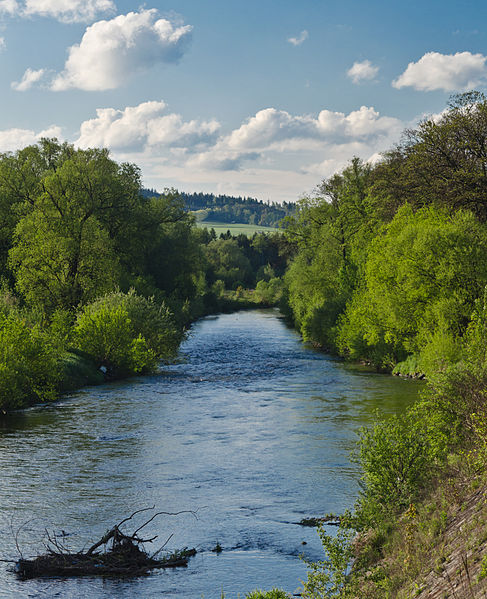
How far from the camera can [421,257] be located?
3262 cm

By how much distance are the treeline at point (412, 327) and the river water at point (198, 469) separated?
66.3 inches

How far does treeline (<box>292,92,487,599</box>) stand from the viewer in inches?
400

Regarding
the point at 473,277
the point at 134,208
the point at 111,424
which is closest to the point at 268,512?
the point at 111,424

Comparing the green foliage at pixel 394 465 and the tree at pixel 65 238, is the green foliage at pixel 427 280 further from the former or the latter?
the tree at pixel 65 238

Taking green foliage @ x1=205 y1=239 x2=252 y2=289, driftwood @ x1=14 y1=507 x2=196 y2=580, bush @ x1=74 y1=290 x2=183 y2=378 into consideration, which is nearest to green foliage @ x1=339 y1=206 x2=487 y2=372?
bush @ x1=74 y1=290 x2=183 y2=378

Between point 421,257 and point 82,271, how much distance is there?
2463 cm

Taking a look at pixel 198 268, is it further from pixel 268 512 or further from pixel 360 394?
pixel 268 512

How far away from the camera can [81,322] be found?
37344mm

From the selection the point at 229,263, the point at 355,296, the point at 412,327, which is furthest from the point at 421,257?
the point at 229,263

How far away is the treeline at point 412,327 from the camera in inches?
400

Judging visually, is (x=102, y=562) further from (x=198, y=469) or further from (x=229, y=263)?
(x=229, y=263)

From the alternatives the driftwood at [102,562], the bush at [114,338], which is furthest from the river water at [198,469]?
the bush at [114,338]

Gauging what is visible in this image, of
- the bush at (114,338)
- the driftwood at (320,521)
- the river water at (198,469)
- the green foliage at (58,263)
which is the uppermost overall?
the green foliage at (58,263)

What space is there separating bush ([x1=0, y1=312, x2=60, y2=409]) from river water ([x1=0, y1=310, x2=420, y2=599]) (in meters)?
A: 1.00
